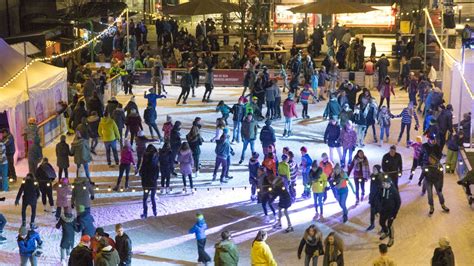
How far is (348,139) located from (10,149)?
7149 mm

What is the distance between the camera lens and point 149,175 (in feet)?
51.2

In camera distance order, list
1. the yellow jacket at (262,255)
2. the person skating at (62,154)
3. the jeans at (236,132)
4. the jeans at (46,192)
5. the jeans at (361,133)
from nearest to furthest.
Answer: the yellow jacket at (262,255), the jeans at (46,192), the person skating at (62,154), the jeans at (361,133), the jeans at (236,132)

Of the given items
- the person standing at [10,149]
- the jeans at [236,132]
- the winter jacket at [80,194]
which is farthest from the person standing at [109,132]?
the winter jacket at [80,194]

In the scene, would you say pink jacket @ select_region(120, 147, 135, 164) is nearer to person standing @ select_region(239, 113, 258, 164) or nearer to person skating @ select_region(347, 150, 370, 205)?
person standing @ select_region(239, 113, 258, 164)

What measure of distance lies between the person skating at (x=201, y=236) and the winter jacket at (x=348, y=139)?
5990 millimetres

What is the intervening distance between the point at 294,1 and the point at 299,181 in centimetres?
2089

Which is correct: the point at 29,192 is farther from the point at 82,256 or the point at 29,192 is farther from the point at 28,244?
the point at 82,256

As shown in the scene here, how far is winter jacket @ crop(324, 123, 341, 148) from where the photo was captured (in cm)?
1847

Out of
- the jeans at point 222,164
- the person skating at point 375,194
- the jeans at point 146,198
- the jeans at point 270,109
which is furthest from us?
the jeans at point 270,109

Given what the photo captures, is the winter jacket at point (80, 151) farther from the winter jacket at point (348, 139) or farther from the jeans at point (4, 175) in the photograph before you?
the winter jacket at point (348, 139)

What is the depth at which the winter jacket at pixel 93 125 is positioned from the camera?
1931 centimetres

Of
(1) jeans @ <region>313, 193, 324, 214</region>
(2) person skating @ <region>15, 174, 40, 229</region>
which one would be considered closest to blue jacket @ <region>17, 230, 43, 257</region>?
(2) person skating @ <region>15, 174, 40, 229</region>

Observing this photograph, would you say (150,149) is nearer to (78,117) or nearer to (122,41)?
(78,117)

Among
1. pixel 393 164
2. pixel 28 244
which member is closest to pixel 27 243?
pixel 28 244
